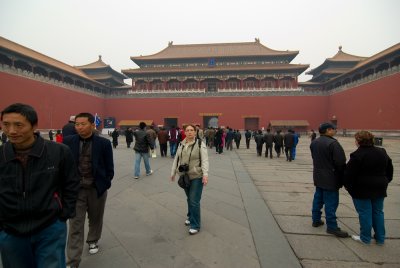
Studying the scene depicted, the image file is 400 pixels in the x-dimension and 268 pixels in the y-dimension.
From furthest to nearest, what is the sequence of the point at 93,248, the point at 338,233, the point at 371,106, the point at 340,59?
the point at 340,59 < the point at 371,106 < the point at 338,233 < the point at 93,248

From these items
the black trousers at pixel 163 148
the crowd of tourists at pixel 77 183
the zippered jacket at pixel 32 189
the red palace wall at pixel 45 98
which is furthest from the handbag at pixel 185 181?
the red palace wall at pixel 45 98

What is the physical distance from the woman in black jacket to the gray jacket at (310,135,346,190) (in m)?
0.16

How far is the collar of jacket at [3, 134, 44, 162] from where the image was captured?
4.26 ft

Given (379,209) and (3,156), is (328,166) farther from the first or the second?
(3,156)

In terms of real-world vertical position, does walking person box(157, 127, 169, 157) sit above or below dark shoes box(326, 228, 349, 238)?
above

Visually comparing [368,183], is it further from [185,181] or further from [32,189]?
[32,189]

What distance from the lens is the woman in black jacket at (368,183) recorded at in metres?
2.46

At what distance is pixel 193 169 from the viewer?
2695 mm

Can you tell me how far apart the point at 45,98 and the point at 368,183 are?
75.7 ft

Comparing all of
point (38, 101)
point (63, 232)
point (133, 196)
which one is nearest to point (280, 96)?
point (38, 101)

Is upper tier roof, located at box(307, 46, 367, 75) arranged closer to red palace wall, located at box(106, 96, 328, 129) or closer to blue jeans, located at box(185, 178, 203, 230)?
red palace wall, located at box(106, 96, 328, 129)

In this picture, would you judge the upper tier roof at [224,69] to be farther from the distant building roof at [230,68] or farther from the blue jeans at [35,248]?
the blue jeans at [35,248]

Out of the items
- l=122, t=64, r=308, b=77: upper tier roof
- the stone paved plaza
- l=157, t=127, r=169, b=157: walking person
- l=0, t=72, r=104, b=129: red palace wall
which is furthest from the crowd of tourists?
l=122, t=64, r=308, b=77: upper tier roof

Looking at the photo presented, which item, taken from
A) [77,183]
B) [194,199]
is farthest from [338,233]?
[77,183]
